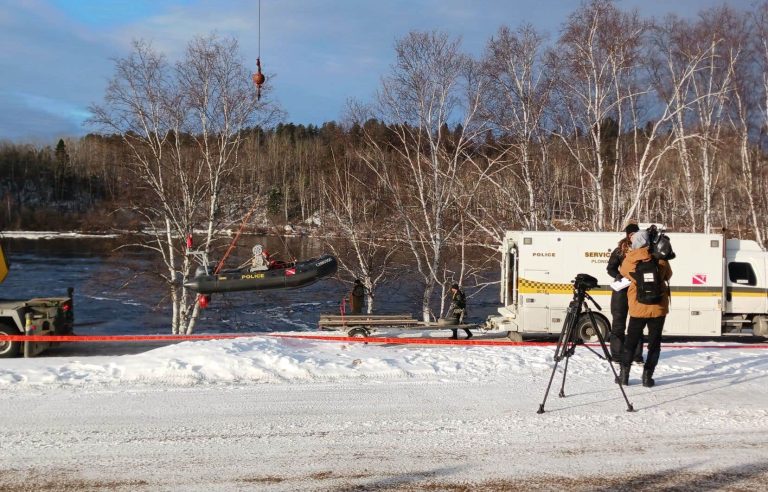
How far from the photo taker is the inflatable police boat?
46.7 ft

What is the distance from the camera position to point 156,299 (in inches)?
1232

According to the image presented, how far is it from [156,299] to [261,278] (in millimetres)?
19014

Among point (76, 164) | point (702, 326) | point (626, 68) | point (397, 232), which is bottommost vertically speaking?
point (702, 326)

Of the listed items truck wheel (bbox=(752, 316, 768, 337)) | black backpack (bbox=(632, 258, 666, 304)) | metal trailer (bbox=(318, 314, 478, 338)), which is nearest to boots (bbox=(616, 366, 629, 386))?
black backpack (bbox=(632, 258, 666, 304))

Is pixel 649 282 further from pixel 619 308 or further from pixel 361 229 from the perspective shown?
pixel 361 229

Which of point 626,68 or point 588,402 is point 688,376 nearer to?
point 588,402

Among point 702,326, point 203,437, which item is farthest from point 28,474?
point 702,326

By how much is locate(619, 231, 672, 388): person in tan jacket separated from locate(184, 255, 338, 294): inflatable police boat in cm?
844

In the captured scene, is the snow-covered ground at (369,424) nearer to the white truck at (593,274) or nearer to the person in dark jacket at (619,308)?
the person in dark jacket at (619,308)

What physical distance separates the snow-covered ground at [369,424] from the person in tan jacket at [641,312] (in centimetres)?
31

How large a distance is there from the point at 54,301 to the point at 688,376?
461 inches

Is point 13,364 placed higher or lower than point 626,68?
lower

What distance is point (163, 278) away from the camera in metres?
24.4

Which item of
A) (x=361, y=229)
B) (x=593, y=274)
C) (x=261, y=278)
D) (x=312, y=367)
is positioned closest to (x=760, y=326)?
(x=593, y=274)
